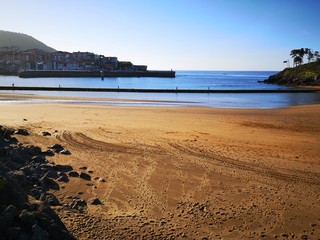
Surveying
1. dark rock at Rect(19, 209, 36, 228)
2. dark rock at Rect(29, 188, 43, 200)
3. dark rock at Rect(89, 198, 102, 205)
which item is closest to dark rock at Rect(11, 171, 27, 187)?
dark rock at Rect(29, 188, 43, 200)

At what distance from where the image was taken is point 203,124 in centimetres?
1700

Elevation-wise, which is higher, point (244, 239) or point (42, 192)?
point (42, 192)

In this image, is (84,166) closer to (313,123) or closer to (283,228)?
(283,228)

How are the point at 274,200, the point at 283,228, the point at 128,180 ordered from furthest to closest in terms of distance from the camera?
the point at 128,180, the point at 274,200, the point at 283,228

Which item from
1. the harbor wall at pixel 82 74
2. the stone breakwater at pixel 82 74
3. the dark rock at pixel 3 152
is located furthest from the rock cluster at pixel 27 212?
the harbor wall at pixel 82 74

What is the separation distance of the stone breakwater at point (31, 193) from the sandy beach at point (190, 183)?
356 millimetres

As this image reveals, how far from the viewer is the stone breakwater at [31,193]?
3.84 m

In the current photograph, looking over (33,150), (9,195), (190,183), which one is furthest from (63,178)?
(9,195)

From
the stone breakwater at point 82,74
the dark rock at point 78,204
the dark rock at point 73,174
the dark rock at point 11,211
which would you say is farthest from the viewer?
the stone breakwater at point 82,74

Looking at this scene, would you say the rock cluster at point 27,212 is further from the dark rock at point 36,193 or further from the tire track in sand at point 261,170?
the tire track in sand at point 261,170

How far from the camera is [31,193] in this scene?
604 cm

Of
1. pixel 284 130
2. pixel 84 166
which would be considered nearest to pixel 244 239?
pixel 84 166

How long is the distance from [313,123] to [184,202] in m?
14.7

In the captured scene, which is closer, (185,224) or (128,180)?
(185,224)
